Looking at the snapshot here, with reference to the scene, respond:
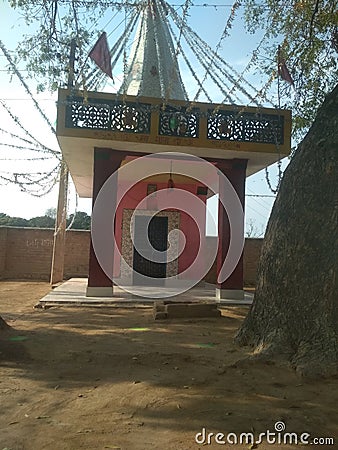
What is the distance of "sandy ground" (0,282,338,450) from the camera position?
249 cm

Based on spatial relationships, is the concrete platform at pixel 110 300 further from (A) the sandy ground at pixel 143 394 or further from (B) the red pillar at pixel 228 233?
(A) the sandy ground at pixel 143 394

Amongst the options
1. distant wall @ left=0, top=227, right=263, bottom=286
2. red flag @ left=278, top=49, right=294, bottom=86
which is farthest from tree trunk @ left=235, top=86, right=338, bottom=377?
distant wall @ left=0, top=227, right=263, bottom=286

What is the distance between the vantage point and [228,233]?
9805 millimetres

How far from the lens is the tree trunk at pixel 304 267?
12.4ft

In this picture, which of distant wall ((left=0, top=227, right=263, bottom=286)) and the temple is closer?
the temple

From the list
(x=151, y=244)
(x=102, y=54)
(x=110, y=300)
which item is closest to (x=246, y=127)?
(x=102, y=54)

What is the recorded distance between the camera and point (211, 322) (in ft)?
21.9

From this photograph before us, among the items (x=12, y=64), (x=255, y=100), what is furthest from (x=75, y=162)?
(x=255, y=100)

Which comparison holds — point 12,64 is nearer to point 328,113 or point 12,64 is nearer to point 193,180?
point 328,113

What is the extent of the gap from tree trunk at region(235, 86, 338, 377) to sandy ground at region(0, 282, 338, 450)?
285mm

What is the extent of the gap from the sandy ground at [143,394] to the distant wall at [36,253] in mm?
10545

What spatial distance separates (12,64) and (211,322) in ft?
17.8

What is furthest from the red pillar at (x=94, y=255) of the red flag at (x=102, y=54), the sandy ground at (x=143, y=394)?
the sandy ground at (x=143, y=394)

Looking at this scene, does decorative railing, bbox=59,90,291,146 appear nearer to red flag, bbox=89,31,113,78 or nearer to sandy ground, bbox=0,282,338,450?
red flag, bbox=89,31,113,78
